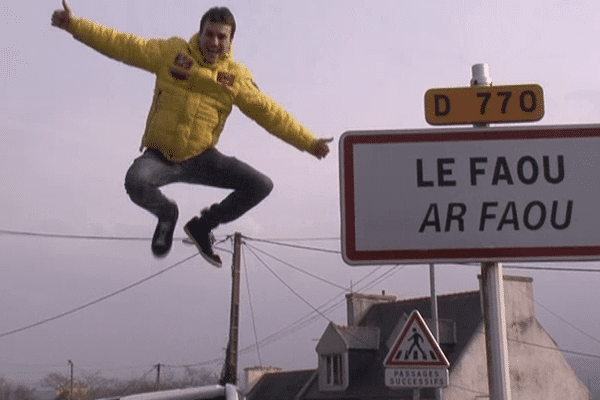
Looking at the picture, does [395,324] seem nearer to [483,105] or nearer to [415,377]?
[415,377]

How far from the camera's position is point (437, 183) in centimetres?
298

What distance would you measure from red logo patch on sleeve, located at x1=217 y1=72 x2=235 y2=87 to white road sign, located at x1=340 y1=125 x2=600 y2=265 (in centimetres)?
402


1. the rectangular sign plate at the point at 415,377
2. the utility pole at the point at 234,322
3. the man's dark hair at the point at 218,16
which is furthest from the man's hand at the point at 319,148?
the utility pole at the point at 234,322

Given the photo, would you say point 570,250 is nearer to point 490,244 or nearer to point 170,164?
point 490,244

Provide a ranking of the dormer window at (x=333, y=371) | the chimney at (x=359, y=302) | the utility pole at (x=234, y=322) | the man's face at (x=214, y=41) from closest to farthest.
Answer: the man's face at (x=214, y=41), the utility pole at (x=234, y=322), the dormer window at (x=333, y=371), the chimney at (x=359, y=302)

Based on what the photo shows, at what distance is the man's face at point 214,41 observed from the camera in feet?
22.2

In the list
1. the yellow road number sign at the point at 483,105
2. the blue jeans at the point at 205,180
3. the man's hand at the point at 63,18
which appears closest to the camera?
the yellow road number sign at the point at 483,105

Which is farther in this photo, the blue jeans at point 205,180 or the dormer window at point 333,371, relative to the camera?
the dormer window at point 333,371

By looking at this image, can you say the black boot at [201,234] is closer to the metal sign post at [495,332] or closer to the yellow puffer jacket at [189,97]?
the yellow puffer jacket at [189,97]

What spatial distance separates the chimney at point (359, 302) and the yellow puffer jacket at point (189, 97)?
2272 centimetres

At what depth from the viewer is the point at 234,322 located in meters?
18.5

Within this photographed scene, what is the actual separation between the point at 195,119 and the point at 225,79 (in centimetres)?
43

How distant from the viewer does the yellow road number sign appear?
10.1ft

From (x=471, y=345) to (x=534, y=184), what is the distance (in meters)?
23.2
